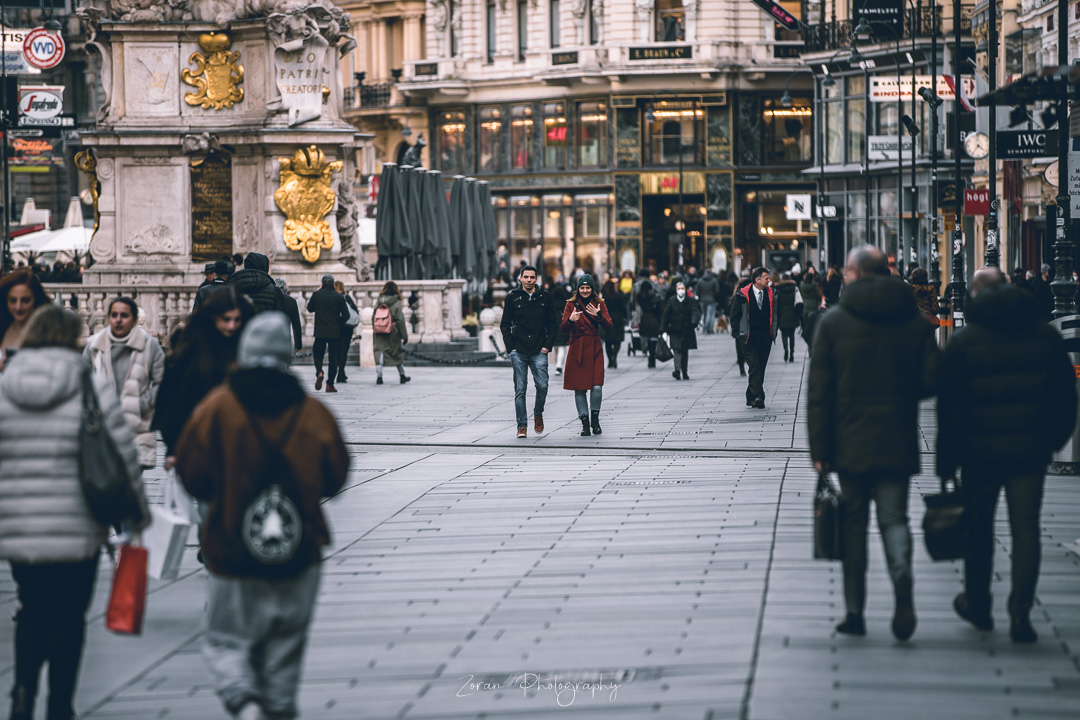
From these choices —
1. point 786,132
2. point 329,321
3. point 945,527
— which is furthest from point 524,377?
point 786,132

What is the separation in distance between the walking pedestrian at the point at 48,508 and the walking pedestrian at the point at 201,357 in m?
2.13

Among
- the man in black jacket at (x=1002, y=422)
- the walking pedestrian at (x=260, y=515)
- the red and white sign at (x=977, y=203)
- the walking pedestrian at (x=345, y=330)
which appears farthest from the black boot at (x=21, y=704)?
the red and white sign at (x=977, y=203)

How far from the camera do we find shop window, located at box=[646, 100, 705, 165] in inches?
2643

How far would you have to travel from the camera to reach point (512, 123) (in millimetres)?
69688

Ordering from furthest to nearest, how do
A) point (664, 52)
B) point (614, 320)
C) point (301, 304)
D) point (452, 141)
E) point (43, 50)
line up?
point (452, 141), point (664, 52), point (43, 50), point (301, 304), point (614, 320)

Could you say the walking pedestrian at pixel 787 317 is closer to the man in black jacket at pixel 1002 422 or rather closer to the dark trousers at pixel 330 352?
the dark trousers at pixel 330 352

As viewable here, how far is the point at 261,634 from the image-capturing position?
5.95 m

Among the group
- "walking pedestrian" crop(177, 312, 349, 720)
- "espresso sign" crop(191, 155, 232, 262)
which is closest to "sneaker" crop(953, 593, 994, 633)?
"walking pedestrian" crop(177, 312, 349, 720)

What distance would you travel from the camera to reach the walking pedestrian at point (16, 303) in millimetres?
9734

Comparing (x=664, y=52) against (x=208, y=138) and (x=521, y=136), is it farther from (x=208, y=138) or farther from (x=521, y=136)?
(x=208, y=138)

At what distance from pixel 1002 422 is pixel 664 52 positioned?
2342 inches

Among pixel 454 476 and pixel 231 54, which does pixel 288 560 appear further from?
pixel 231 54

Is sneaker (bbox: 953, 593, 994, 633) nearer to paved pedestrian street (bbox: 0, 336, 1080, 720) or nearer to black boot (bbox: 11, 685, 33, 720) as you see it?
paved pedestrian street (bbox: 0, 336, 1080, 720)

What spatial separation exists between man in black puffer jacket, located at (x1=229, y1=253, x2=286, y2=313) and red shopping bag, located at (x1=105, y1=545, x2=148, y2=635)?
879 cm
